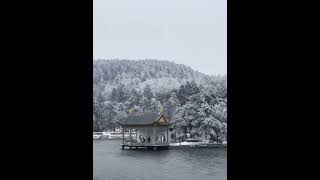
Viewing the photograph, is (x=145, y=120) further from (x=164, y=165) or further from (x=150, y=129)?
(x=164, y=165)

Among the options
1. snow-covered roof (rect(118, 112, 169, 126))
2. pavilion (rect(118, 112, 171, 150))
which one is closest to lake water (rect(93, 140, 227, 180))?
pavilion (rect(118, 112, 171, 150))

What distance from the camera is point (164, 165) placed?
65.1ft

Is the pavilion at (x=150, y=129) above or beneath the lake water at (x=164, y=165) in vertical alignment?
above

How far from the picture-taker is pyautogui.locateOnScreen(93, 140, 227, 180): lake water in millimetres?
17305

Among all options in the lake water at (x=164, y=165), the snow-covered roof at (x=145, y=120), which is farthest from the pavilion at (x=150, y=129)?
the lake water at (x=164, y=165)

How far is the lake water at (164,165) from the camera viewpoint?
17.3 metres

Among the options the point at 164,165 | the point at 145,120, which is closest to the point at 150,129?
the point at 145,120

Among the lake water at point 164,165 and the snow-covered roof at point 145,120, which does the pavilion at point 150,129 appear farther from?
the lake water at point 164,165
